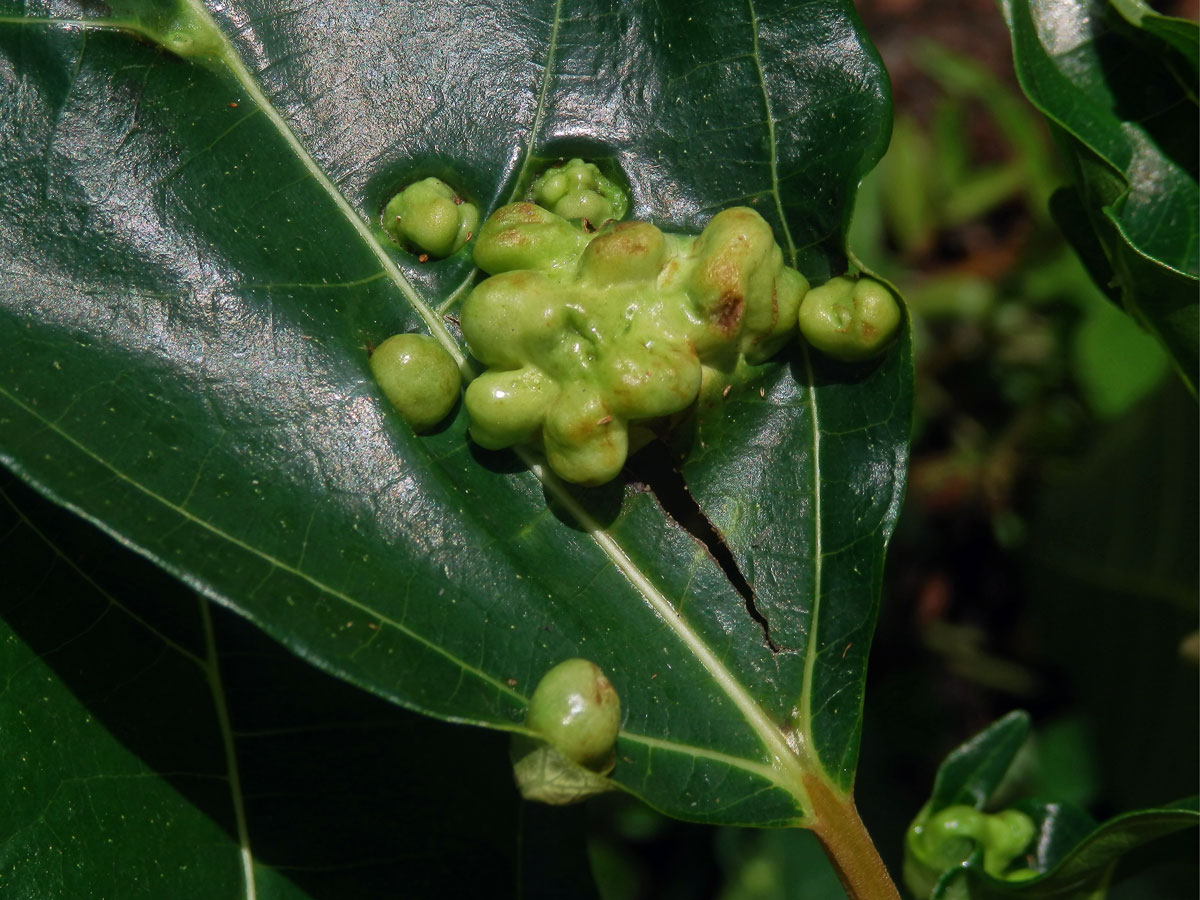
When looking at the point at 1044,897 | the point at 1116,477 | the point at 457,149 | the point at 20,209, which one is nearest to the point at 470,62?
the point at 457,149

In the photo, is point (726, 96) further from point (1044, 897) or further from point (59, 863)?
point (59, 863)

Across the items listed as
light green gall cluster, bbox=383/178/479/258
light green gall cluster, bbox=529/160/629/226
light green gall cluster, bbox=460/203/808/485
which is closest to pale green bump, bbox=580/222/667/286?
light green gall cluster, bbox=460/203/808/485

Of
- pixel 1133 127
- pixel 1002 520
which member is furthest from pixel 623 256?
pixel 1002 520

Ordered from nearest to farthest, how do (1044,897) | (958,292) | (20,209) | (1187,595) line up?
(20,209) → (1044,897) → (1187,595) → (958,292)

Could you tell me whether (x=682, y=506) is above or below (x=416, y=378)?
below

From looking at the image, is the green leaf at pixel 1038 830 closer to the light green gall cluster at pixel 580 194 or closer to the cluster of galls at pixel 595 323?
the cluster of galls at pixel 595 323

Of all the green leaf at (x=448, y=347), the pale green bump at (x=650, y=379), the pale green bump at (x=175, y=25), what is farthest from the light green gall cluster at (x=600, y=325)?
the pale green bump at (x=175, y=25)

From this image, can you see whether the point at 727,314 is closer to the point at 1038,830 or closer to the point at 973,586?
the point at 1038,830
